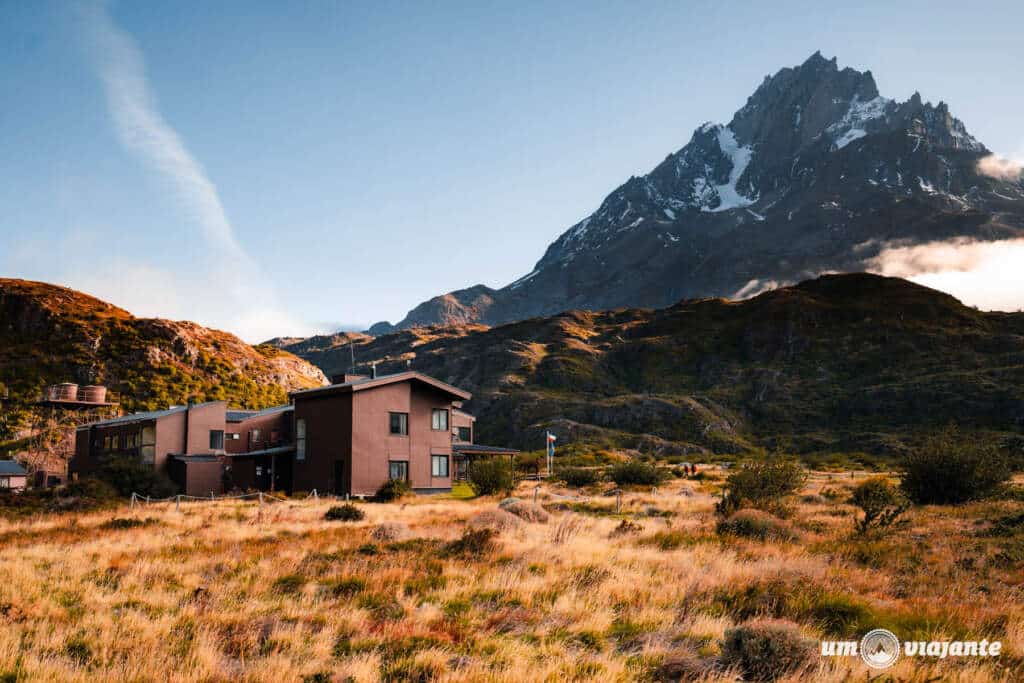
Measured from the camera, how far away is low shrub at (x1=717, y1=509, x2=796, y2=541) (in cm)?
1964

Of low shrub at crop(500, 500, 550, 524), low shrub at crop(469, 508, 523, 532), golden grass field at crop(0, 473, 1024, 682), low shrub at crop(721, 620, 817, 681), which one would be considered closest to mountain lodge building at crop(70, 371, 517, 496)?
low shrub at crop(500, 500, 550, 524)


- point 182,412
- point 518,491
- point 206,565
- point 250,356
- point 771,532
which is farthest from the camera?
point 250,356

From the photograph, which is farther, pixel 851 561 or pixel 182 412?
pixel 182 412

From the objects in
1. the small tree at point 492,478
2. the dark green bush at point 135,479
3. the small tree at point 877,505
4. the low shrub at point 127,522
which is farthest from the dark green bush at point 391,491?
the small tree at point 877,505

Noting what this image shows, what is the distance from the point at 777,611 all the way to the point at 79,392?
78.9m

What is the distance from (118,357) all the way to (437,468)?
201ft

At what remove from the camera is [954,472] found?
29.7 m

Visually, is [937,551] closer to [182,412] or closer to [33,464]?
[182,412]

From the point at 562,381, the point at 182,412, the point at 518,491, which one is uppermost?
the point at 562,381

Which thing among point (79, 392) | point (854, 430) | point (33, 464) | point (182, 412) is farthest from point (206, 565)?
point (854, 430)

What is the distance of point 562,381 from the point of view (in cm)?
15362

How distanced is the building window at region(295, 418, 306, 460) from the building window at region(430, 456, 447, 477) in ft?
28.2

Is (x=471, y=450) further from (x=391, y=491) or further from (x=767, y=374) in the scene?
(x=767, y=374)

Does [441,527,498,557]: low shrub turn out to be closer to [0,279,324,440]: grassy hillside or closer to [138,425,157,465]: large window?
[138,425,157,465]: large window
